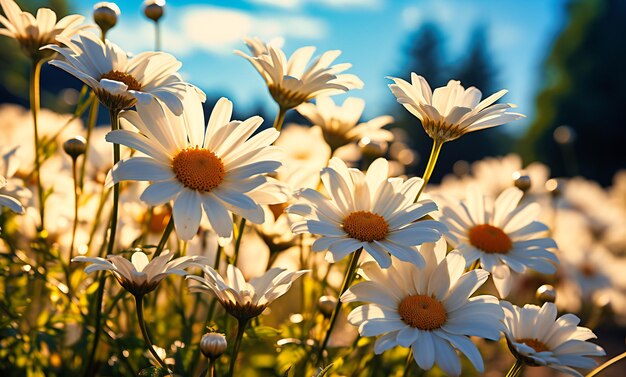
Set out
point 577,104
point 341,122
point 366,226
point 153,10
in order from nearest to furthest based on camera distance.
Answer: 1. point 366,226
2. point 153,10
3. point 341,122
4. point 577,104

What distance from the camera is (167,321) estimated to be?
201 cm

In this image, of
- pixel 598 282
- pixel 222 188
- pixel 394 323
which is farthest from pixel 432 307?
pixel 598 282

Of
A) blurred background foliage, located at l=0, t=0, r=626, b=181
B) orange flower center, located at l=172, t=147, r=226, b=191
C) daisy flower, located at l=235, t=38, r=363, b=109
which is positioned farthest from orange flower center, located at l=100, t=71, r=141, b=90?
blurred background foliage, located at l=0, t=0, r=626, b=181

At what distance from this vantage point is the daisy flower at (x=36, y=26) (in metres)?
1.53

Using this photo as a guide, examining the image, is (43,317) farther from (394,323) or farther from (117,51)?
(394,323)

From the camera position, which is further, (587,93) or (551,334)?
(587,93)

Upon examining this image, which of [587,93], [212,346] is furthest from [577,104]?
[212,346]

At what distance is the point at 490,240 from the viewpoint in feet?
5.21

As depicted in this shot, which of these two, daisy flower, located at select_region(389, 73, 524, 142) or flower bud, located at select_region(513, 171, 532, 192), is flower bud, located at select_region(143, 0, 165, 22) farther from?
flower bud, located at select_region(513, 171, 532, 192)

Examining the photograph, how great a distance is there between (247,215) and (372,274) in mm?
284

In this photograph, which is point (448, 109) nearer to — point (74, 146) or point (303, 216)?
point (303, 216)

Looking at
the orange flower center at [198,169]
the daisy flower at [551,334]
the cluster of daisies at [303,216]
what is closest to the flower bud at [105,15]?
the cluster of daisies at [303,216]

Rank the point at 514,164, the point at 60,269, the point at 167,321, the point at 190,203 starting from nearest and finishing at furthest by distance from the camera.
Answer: the point at 190,203 → the point at 60,269 → the point at 167,321 → the point at 514,164

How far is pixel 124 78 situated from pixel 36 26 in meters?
A: 0.40
